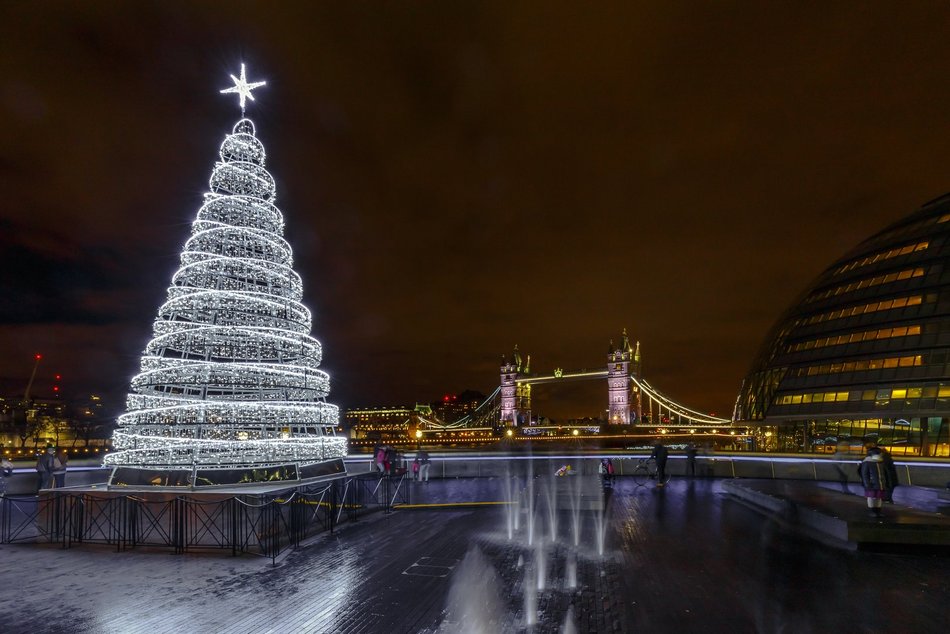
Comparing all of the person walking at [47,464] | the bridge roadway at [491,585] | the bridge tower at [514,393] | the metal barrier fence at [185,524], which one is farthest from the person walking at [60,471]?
the bridge tower at [514,393]

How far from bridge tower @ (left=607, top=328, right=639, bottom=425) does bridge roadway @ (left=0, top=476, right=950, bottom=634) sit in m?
114

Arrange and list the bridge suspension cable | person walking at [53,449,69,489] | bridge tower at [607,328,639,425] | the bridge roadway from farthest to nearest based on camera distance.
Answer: bridge tower at [607,328,639,425]
the bridge suspension cable
person walking at [53,449,69,489]
the bridge roadway

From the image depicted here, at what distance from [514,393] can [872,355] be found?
111m

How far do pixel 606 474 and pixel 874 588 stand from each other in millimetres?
13170

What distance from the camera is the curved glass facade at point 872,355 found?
36.6 meters

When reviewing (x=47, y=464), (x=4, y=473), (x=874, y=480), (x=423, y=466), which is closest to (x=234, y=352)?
(x=47, y=464)

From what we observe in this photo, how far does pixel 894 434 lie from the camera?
1463 inches

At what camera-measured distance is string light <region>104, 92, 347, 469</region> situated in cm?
1636

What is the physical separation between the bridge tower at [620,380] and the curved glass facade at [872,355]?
74.3 metres

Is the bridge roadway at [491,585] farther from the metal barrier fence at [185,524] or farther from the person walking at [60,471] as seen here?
the person walking at [60,471]

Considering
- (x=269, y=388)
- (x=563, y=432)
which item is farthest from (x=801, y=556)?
(x=563, y=432)

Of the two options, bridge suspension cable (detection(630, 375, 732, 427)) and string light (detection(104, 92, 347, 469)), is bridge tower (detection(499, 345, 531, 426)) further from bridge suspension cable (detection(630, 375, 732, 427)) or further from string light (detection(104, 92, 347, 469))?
string light (detection(104, 92, 347, 469))

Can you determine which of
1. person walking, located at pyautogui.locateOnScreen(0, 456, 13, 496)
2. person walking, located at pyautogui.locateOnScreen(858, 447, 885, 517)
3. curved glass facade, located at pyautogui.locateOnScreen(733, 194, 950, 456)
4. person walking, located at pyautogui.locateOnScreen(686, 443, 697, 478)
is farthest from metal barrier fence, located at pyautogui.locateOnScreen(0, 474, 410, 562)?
curved glass facade, located at pyautogui.locateOnScreen(733, 194, 950, 456)

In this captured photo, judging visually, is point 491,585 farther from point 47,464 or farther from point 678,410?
point 678,410
